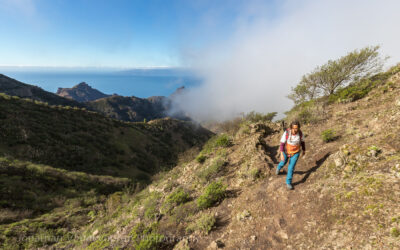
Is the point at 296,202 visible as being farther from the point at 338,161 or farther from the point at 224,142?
the point at 224,142

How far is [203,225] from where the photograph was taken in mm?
5094

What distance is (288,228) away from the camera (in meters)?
4.07

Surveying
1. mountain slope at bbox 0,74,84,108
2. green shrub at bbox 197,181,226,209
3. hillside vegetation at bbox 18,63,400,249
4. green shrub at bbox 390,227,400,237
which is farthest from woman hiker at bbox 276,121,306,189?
mountain slope at bbox 0,74,84,108

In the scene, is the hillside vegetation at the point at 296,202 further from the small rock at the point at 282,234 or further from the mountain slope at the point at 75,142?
the mountain slope at the point at 75,142

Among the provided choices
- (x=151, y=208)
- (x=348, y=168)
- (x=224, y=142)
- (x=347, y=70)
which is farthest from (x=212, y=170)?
(x=347, y=70)

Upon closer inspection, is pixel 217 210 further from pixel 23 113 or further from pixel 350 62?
pixel 23 113

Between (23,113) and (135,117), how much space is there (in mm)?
123229

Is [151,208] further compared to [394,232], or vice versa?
[151,208]

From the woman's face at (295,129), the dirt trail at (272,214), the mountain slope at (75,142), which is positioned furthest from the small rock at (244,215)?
the mountain slope at (75,142)

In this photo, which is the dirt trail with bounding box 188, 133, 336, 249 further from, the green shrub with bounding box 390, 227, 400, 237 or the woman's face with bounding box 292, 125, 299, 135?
the woman's face with bounding box 292, 125, 299, 135

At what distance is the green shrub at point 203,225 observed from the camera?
196 inches

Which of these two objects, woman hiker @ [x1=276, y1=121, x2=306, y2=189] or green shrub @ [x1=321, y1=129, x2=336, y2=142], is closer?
woman hiker @ [x1=276, y1=121, x2=306, y2=189]

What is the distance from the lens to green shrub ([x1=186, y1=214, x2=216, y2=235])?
4991 millimetres

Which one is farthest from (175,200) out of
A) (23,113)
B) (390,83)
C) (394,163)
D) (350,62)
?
(23,113)
